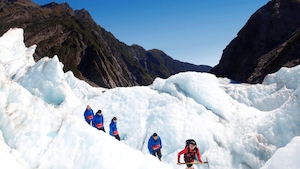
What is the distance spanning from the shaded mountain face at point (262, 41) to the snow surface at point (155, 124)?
42935 mm

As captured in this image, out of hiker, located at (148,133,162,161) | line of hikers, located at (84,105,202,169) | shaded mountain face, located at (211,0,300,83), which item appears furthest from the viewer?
shaded mountain face, located at (211,0,300,83)

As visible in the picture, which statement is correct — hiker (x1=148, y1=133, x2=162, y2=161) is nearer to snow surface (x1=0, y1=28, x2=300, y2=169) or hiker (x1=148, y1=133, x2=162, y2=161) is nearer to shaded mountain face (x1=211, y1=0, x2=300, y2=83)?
snow surface (x1=0, y1=28, x2=300, y2=169)

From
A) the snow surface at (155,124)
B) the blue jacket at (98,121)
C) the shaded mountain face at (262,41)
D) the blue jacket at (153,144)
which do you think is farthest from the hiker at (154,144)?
the shaded mountain face at (262,41)

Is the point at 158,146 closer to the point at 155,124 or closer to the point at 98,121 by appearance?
the point at 155,124

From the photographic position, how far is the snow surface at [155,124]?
10.3 m

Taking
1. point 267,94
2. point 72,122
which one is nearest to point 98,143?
point 72,122

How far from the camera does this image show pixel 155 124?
17.2 metres

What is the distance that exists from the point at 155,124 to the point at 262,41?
7296 cm

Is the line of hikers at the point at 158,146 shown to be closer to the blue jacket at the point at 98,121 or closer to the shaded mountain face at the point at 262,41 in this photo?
the blue jacket at the point at 98,121

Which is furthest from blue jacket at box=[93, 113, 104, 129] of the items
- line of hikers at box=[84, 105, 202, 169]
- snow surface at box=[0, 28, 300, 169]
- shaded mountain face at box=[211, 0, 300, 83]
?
shaded mountain face at box=[211, 0, 300, 83]

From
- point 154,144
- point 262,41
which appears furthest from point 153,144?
A: point 262,41

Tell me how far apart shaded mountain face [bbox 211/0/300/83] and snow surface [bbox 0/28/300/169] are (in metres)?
42.9

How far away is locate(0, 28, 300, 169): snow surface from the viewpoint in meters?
10.3

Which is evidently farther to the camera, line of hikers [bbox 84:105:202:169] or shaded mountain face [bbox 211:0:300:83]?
shaded mountain face [bbox 211:0:300:83]
